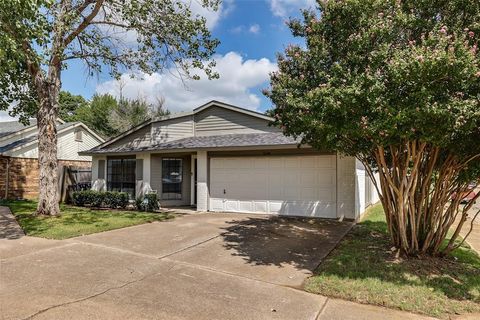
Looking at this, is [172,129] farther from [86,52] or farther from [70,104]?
[70,104]

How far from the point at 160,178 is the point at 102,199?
267cm

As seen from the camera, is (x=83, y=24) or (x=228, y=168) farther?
(x=228, y=168)

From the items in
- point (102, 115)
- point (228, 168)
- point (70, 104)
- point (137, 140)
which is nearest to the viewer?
point (228, 168)

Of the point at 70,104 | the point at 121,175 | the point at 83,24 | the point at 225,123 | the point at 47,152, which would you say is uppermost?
the point at 70,104

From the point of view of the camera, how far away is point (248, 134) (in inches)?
567

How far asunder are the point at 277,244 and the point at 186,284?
330 centimetres

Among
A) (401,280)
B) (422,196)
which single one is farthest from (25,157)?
(401,280)

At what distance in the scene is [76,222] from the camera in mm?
10406

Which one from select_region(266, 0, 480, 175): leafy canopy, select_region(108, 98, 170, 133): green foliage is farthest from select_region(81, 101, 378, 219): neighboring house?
select_region(108, 98, 170, 133): green foliage

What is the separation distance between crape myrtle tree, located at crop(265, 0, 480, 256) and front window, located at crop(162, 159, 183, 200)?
29.1ft

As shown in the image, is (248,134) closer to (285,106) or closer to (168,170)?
(168,170)

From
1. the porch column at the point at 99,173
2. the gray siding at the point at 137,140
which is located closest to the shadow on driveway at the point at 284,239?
the gray siding at the point at 137,140

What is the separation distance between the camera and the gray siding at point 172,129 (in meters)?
15.5

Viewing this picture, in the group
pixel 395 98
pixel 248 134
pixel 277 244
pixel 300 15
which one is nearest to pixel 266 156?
pixel 248 134
